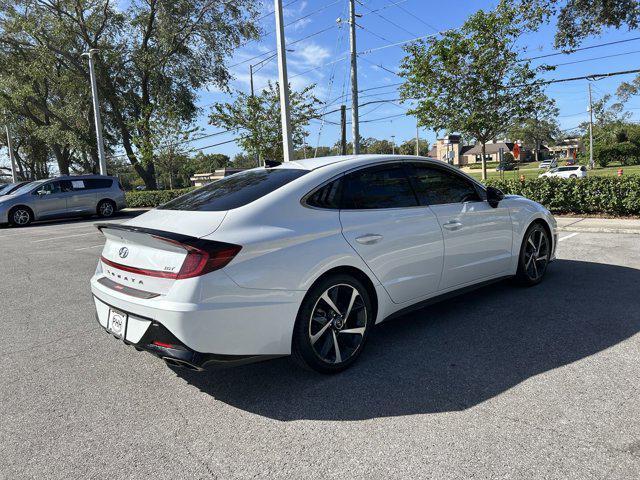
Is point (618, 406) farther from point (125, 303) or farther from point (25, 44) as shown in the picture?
point (25, 44)

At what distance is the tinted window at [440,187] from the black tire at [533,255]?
1.01 m

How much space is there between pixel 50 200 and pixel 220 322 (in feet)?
55.9

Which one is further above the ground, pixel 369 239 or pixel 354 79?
pixel 354 79

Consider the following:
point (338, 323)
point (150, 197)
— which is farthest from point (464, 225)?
point (150, 197)

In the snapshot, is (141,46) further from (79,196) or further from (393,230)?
(393,230)

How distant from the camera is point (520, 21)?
15031 mm

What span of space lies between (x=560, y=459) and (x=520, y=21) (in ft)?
52.2

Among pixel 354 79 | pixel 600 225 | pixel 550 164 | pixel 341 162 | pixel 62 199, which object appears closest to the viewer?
pixel 341 162

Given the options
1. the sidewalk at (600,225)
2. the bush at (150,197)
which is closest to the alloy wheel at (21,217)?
the bush at (150,197)

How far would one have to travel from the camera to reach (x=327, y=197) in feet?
11.4

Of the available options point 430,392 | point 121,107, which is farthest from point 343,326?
point 121,107

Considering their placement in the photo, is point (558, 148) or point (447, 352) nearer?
A: point (447, 352)

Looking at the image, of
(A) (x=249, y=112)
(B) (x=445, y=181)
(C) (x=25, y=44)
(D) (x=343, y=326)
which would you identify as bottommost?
(D) (x=343, y=326)

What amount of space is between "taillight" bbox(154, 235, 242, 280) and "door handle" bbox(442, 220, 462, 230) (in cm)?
209
